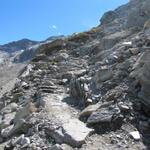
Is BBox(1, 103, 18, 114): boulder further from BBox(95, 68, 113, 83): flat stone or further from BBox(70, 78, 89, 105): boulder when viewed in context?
BBox(95, 68, 113, 83): flat stone

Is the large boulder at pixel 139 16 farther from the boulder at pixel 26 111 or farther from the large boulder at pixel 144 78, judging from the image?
the boulder at pixel 26 111

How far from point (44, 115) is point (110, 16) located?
Result: 44134mm

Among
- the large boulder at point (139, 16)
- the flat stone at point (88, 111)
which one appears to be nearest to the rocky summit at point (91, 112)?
the flat stone at point (88, 111)

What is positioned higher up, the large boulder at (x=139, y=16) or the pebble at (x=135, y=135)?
the large boulder at (x=139, y=16)

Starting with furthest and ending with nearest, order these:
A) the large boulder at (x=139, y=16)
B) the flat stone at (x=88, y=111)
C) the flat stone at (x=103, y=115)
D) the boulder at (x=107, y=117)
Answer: the large boulder at (x=139, y=16) < the flat stone at (x=88, y=111) < the flat stone at (x=103, y=115) < the boulder at (x=107, y=117)

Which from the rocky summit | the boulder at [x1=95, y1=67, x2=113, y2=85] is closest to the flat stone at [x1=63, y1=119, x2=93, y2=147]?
the rocky summit

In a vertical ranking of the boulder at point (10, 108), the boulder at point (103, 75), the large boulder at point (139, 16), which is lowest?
the boulder at point (10, 108)

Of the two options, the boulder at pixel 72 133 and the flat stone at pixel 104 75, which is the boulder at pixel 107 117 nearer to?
the boulder at pixel 72 133

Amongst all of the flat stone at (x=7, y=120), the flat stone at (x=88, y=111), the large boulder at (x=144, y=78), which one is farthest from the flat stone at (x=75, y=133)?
the flat stone at (x=7, y=120)

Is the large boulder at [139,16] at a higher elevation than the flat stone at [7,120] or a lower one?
higher

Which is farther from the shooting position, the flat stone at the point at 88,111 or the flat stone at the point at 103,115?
the flat stone at the point at 88,111

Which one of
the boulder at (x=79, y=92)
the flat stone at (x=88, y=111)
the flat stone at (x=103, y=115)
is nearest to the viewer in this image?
the flat stone at (x=103, y=115)

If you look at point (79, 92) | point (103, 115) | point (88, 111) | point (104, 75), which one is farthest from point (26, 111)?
point (103, 115)

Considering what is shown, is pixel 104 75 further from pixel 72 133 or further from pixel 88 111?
pixel 72 133
